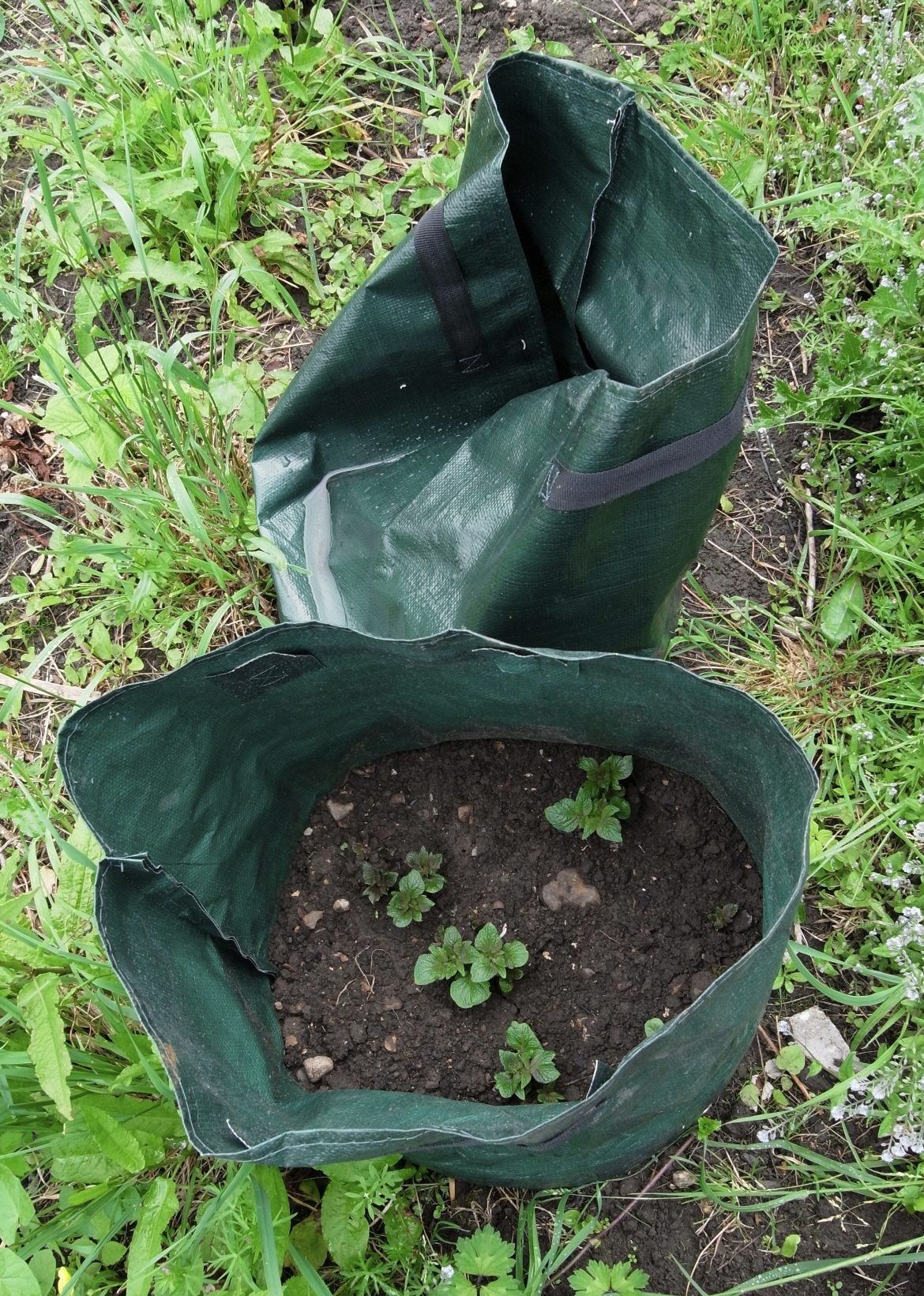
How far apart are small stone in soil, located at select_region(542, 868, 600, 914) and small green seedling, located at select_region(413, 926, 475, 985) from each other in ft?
0.46

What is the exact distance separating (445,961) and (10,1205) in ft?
1.97

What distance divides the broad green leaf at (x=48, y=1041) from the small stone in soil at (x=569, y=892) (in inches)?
26.9

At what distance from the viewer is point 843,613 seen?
1.70 metres

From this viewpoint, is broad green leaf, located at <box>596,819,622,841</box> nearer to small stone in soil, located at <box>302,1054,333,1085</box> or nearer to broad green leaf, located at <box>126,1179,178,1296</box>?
small stone in soil, located at <box>302,1054,333,1085</box>

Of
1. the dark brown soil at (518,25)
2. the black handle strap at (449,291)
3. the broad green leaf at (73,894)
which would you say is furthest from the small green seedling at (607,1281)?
the dark brown soil at (518,25)

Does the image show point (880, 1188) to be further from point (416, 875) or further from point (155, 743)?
point (155, 743)

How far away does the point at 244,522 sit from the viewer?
5.62 feet

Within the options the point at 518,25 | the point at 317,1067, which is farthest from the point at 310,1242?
the point at 518,25

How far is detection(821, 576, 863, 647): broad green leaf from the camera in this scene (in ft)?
5.53

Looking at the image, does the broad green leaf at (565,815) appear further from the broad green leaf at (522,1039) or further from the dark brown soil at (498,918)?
the broad green leaf at (522,1039)

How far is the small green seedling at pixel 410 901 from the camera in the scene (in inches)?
58.5

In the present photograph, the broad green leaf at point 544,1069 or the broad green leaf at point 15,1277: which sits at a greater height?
the broad green leaf at point 15,1277

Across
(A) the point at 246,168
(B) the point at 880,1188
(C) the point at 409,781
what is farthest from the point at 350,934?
(A) the point at 246,168

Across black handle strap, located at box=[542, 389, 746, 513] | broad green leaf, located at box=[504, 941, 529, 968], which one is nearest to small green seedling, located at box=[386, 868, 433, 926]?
broad green leaf, located at box=[504, 941, 529, 968]
